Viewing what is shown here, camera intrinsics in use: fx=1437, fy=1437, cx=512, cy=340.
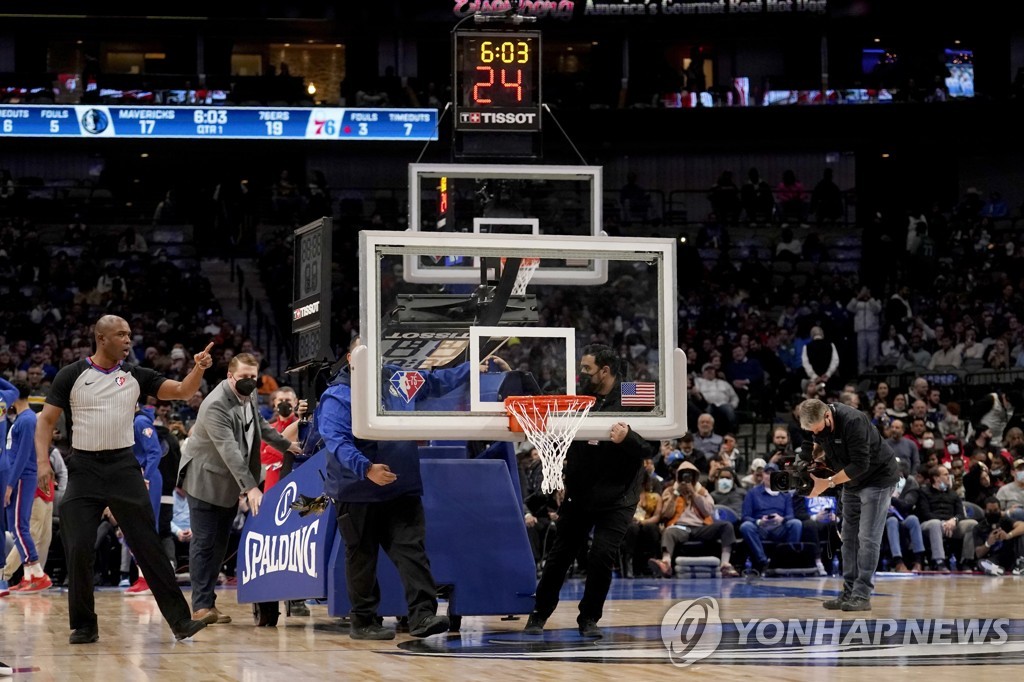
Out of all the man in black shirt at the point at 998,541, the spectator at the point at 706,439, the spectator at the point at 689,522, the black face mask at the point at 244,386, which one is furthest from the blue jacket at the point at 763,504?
the black face mask at the point at 244,386

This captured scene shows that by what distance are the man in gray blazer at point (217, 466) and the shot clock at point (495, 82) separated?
15.0 ft

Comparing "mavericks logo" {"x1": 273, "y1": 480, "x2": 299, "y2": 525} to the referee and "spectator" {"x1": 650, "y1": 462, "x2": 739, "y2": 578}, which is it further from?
"spectator" {"x1": 650, "y1": 462, "x2": 739, "y2": 578}

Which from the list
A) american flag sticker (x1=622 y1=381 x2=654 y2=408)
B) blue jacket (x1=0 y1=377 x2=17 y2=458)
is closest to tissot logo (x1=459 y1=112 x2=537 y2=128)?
blue jacket (x1=0 y1=377 x2=17 y2=458)

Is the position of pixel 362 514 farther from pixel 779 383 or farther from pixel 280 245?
pixel 280 245

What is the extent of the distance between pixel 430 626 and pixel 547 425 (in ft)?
4.94

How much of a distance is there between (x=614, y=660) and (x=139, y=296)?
764 inches

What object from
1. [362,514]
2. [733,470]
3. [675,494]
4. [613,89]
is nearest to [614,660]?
[362,514]

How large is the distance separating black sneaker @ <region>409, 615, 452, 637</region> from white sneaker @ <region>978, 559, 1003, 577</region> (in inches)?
419

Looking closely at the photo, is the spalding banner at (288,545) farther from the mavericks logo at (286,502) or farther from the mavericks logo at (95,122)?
the mavericks logo at (95,122)

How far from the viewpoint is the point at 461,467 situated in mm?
10398

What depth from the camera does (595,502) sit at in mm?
10008

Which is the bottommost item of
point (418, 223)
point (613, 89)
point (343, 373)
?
point (343, 373)

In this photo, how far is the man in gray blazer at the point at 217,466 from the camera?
11102 mm

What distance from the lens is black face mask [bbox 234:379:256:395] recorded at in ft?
35.9
